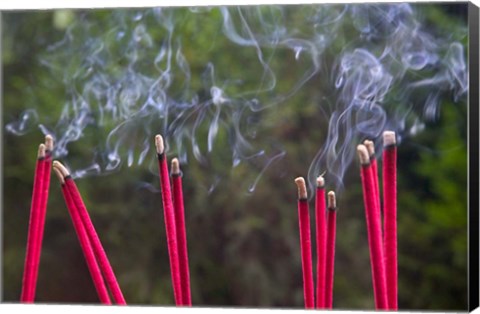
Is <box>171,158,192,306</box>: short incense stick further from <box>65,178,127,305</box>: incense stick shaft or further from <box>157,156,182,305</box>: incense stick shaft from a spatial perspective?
<box>65,178,127,305</box>: incense stick shaft

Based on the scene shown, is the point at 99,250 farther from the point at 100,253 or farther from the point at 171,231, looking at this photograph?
the point at 171,231

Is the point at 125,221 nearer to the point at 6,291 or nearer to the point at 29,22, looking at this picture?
the point at 6,291

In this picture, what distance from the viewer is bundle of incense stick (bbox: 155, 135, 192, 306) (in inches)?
114

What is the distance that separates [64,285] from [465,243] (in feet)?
5.29

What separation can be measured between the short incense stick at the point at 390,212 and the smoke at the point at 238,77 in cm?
69

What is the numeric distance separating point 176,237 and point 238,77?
1060 mm

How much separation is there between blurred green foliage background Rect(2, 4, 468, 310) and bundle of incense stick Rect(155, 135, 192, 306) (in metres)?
0.85

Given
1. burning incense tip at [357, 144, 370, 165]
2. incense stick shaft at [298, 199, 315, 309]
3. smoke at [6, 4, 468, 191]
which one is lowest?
incense stick shaft at [298, 199, 315, 309]

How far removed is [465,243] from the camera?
3627 mm

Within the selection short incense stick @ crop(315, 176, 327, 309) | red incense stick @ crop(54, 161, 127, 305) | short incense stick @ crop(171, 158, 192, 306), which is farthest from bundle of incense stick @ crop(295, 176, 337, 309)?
red incense stick @ crop(54, 161, 127, 305)

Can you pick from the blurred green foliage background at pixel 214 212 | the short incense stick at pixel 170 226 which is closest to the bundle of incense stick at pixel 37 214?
the short incense stick at pixel 170 226

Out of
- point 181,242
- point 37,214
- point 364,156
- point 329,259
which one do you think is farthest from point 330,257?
point 37,214

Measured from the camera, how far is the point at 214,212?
13.3ft

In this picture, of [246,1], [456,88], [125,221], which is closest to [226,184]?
[125,221]
